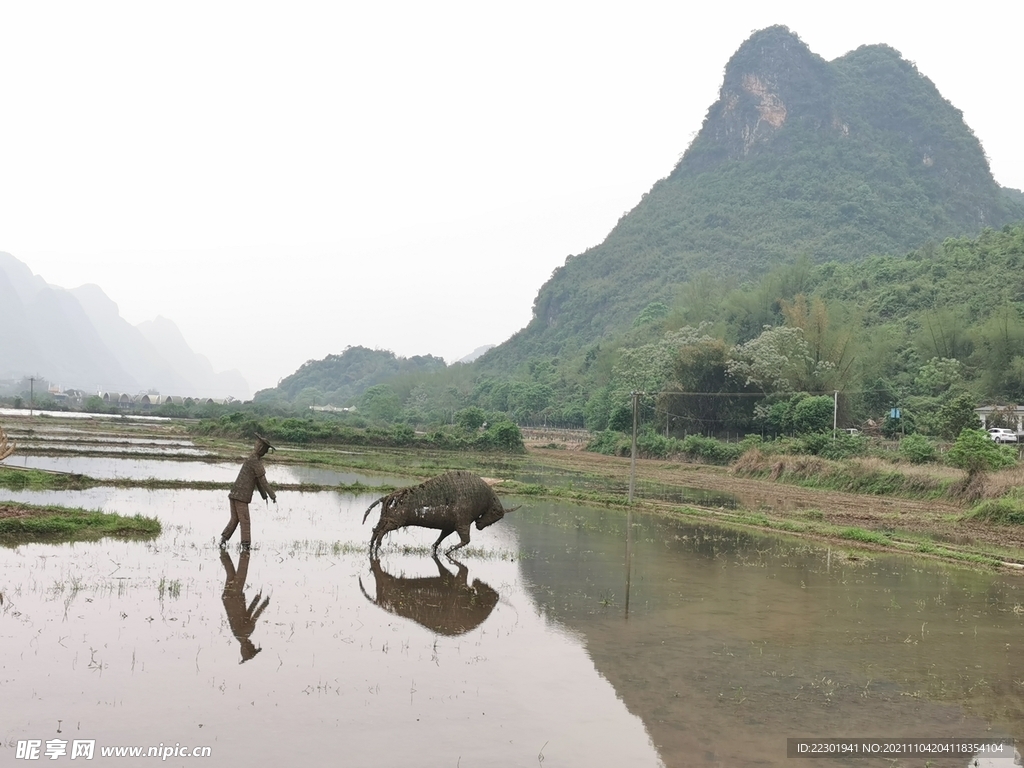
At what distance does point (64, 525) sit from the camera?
47.2ft

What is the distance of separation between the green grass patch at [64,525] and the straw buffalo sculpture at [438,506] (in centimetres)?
400

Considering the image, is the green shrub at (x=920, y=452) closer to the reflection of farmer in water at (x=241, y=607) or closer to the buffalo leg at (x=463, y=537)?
the buffalo leg at (x=463, y=537)

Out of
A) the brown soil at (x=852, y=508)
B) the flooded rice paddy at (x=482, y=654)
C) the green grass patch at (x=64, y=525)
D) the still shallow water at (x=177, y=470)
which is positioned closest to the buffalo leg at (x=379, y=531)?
the flooded rice paddy at (x=482, y=654)

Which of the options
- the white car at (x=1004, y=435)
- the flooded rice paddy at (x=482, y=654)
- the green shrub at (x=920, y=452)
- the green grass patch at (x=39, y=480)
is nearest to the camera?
the flooded rice paddy at (x=482, y=654)

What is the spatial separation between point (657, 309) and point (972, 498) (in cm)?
7689

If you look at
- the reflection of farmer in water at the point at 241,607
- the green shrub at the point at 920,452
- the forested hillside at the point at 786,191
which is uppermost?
the forested hillside at the point at 786,191

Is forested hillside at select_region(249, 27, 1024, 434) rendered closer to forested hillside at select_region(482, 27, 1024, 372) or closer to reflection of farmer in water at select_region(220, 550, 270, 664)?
forested hillside at select_region(482, 27, 1024, 372)

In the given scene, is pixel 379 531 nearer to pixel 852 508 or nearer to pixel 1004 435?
pixel 852 508

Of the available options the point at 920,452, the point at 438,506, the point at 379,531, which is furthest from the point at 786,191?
the point at 379,531

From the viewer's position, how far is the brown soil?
67.6 feet

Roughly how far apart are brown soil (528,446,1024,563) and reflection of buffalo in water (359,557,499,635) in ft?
38.8

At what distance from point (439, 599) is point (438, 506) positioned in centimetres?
357

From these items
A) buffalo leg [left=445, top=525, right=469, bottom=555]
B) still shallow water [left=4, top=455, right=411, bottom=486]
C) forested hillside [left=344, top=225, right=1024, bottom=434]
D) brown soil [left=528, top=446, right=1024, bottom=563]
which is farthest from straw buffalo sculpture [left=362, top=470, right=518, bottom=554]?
forested hillside [left=344, top=225, right=1024, bottom=434]

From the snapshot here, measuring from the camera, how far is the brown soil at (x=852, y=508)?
20.6 m
